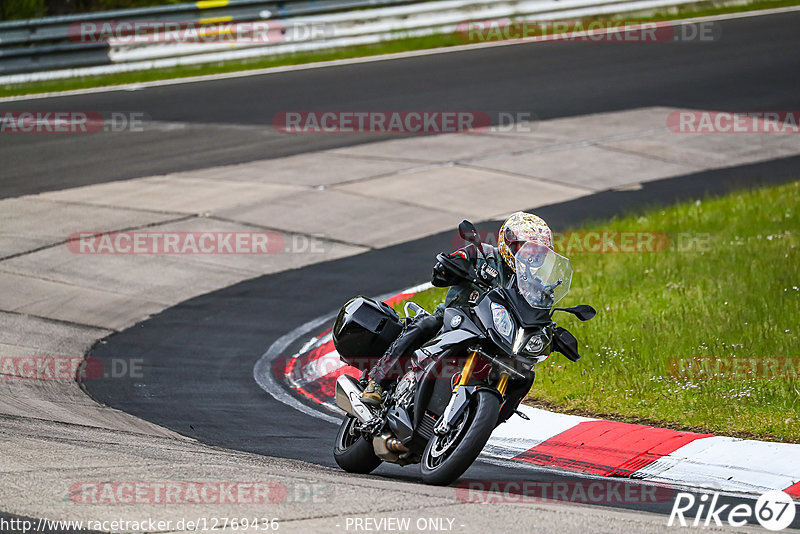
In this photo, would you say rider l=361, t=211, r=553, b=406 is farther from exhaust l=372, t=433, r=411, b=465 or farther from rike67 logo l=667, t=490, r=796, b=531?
rike67 logo l=667, t=490, r=796, b=531

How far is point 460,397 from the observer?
6.24 meters

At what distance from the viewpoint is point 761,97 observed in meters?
21.4

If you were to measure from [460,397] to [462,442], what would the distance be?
28 centimetres

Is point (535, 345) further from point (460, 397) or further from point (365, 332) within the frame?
point (365, 332)

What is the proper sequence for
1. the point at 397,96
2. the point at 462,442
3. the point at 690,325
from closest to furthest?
1. the point at 462,442
2. the point at 690,325
3. the point at 397,96

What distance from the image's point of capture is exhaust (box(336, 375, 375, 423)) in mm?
6932

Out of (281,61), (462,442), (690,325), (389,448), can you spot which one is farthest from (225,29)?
(462,442)

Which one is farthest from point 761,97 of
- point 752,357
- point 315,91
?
point 752,357

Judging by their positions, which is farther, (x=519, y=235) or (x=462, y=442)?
(x=519, y=235)

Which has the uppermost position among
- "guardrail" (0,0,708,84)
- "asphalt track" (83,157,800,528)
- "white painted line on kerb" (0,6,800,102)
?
"guardrail" (0,0,708,84)

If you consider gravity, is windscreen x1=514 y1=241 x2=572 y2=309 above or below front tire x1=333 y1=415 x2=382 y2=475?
above

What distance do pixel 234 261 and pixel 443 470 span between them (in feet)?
25.8

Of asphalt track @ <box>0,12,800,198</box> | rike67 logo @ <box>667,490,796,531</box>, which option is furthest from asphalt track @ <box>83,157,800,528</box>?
asphalt track @ <box>0,12,800,198</box>

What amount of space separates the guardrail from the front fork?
18096 mm
